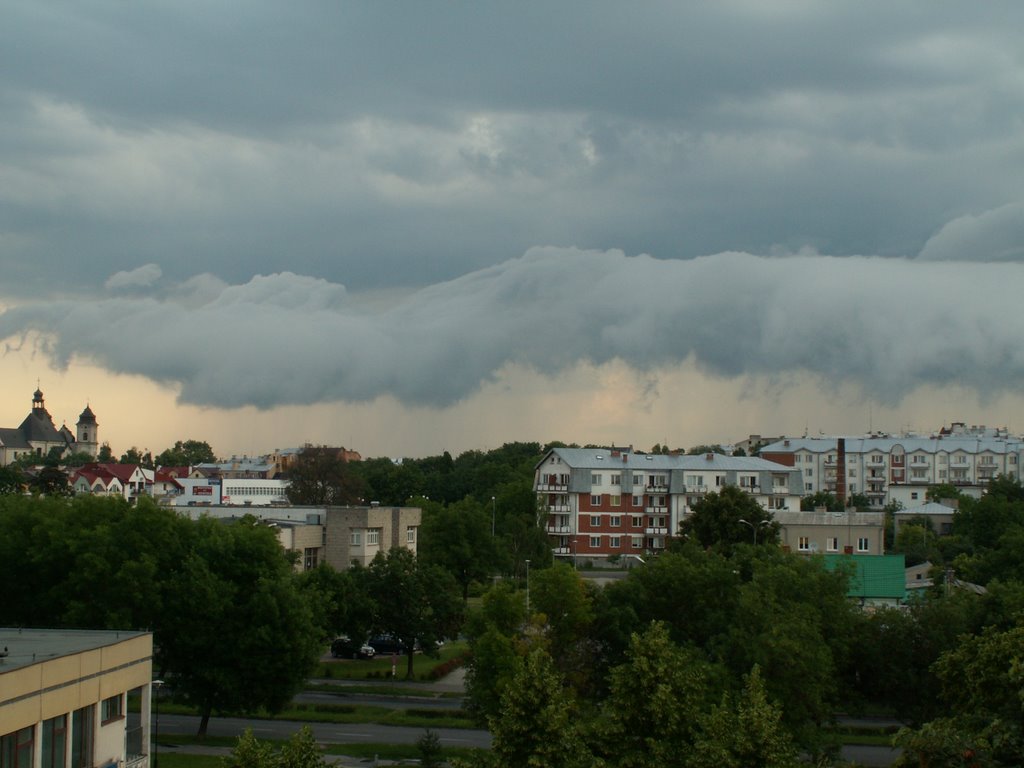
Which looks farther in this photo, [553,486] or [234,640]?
[553,486]

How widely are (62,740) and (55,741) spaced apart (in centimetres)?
28

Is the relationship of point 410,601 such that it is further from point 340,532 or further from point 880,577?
point 880,577

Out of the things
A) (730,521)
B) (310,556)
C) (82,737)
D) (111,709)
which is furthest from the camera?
(730,521)

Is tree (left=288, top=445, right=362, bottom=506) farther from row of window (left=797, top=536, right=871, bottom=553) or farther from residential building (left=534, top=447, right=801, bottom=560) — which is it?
row of window (left=797, top=536, right=871, bottom=553)

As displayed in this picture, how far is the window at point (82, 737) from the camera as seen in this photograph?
27672 millimetres

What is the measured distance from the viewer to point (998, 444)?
552ft

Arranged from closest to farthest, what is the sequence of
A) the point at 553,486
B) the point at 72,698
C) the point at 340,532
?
the point at 72,698
the point at 340,532
the point at 553,486

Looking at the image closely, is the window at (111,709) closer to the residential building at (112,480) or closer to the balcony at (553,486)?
the balcony at (553,486)

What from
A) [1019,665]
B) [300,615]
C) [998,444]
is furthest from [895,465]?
[1019,665]

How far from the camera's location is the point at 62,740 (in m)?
27.1

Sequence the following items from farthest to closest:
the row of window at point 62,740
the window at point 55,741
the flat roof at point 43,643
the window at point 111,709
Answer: the window at point 111,709 → the flat roof at point 43,643 → the window at point 55,741 → the row of window at point 62,740

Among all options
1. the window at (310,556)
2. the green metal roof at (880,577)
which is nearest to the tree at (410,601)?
the window at (310,556)

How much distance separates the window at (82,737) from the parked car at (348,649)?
30456 millimetres

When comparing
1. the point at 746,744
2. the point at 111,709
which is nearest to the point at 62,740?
the point at 111,709
